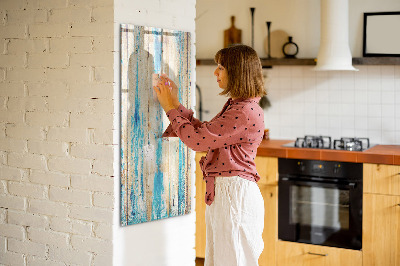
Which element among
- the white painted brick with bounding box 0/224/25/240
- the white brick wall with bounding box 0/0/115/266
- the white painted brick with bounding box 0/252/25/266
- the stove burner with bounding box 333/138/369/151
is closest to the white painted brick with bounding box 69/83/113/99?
the white brick wall with bounding box 0/0/115/266

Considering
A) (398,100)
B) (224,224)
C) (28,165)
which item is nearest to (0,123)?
(28,165)

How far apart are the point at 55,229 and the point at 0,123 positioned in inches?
25.7

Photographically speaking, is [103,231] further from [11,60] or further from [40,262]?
[11,60]

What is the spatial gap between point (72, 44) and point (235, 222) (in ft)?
3.71

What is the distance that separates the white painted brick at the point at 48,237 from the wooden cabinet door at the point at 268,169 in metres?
1.79

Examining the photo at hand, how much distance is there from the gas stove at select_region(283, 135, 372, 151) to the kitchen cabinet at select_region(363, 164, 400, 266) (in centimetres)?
28

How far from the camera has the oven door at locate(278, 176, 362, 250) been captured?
13.2ft

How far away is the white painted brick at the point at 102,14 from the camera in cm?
265

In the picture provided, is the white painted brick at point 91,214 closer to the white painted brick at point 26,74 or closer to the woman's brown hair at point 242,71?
the white painted brick at point 26,74

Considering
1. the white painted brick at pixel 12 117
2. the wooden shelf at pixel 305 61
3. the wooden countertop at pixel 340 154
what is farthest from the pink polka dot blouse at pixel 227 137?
the wooden shelf at pixel 305 61

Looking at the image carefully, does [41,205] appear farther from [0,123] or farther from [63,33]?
[63,33]

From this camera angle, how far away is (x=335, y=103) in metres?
4.68

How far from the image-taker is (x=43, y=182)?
2.95 metres

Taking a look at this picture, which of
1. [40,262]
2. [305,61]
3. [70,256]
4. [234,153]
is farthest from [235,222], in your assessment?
[305,61]
